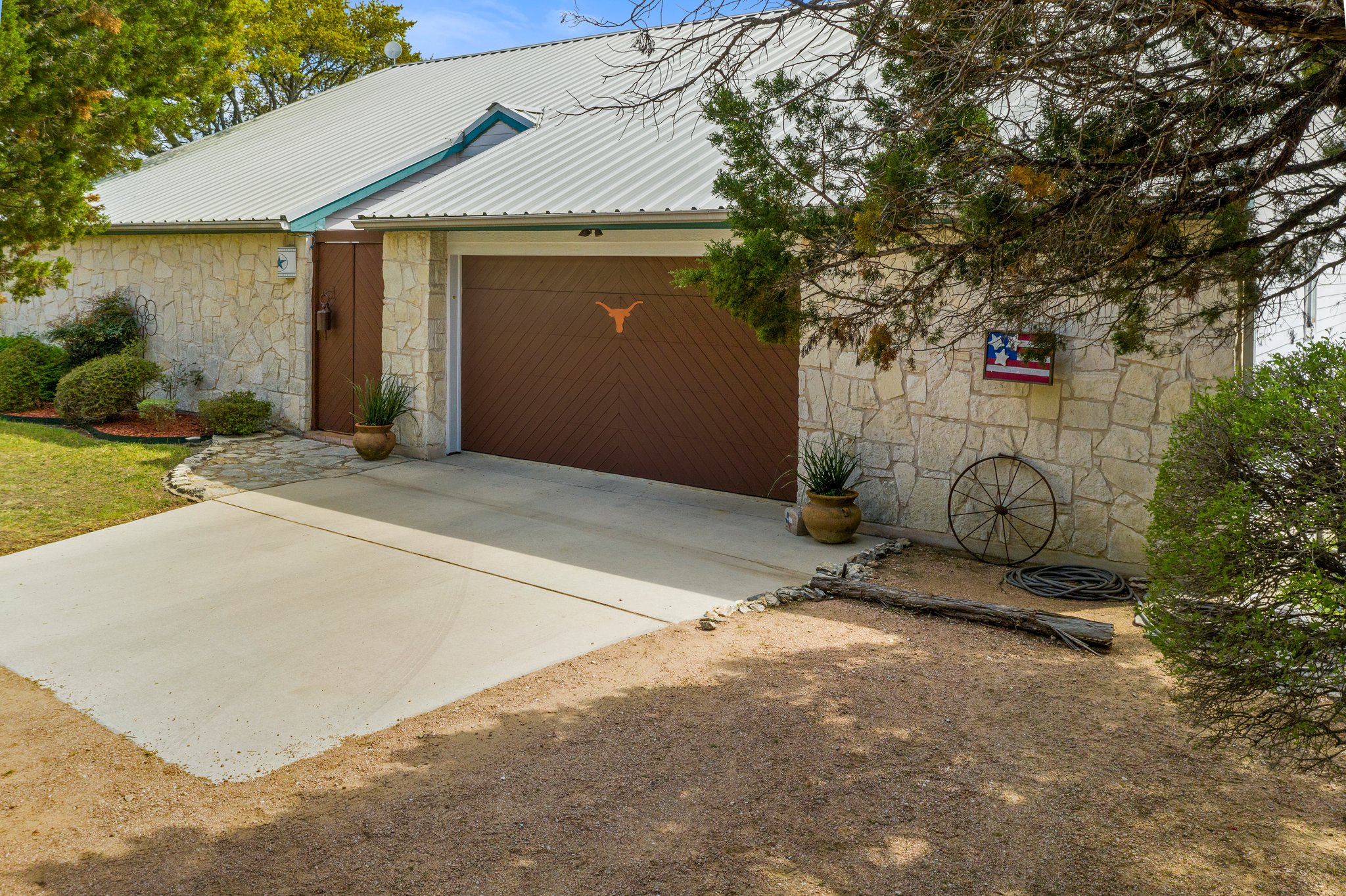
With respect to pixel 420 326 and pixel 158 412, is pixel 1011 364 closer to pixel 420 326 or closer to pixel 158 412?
pixel 420 326

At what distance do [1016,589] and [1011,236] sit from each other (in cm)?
374

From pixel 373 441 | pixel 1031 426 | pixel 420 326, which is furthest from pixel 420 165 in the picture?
pixel 1031 426

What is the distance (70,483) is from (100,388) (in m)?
3.81

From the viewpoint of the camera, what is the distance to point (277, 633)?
21.9 feet

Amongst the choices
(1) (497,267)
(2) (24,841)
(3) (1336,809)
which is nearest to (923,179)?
(3) (1336,809)

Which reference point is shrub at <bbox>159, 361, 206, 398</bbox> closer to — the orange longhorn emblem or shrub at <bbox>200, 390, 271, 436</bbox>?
shrub at <bbox>200, 390, 271, 436</bbox>

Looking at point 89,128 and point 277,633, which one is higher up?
point 89,128

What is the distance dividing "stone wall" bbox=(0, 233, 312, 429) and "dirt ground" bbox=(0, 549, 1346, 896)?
28.3 feet

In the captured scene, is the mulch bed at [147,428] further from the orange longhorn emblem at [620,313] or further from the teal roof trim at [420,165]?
the orange longhorn emblem at [620,313]

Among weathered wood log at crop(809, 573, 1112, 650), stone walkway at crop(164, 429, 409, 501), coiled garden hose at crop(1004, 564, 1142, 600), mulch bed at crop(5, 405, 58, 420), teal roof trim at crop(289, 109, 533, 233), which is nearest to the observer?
weathered wood log at crop(809, 573, 1112, 650)

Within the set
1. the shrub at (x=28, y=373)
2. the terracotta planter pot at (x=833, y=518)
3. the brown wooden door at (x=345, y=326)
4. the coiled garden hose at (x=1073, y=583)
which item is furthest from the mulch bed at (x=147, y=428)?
the coiled garden hose at (x=1073, y=583)

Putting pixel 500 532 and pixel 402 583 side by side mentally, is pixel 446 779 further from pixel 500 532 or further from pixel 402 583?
pixel 500 532

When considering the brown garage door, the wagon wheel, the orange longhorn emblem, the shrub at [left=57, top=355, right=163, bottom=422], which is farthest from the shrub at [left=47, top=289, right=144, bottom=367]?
the wagon wheel

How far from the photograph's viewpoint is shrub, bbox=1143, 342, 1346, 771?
3543 millimetres
